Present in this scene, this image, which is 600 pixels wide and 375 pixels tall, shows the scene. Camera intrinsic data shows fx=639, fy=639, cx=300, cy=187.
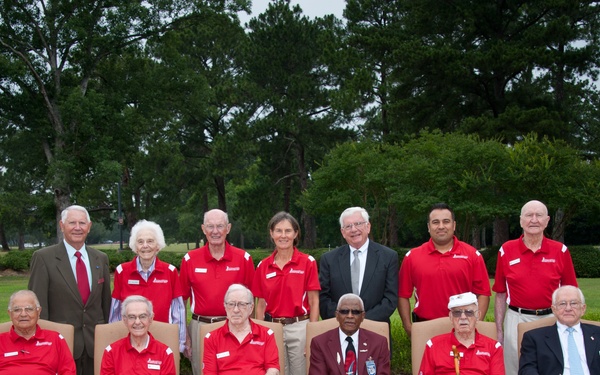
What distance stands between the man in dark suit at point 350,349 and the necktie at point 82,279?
80.1 inches

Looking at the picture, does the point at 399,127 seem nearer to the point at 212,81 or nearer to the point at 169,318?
the point at 212,81

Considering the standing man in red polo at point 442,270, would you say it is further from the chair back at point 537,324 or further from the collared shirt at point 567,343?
the collared shirt at point 567,343

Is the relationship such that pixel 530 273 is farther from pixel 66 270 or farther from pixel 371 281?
pixel 66 270

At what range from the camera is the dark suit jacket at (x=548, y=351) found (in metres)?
4.62

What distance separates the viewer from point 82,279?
17.7 ft

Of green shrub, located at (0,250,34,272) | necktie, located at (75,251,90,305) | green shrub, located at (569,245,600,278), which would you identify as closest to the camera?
necktie, located at (75,251,90,305)

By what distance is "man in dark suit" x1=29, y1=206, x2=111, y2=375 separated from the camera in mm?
5273

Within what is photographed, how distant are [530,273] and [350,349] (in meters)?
1.68

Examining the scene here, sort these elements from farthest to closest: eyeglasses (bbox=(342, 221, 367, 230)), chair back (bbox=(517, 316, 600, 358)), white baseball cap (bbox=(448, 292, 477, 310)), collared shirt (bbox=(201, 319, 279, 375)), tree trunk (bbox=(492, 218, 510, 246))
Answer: tree trunk (bbox=(492, 218, 510, 246)) → eyeglasses (bbox=(342, 221, 367, 230)) → chair back (bbox=(517, 316, 600, 358)) → collared shirt (bbox=(201, 319, 279, 375)) → white baseball cap (bbox=(448, 292, 477, 310))

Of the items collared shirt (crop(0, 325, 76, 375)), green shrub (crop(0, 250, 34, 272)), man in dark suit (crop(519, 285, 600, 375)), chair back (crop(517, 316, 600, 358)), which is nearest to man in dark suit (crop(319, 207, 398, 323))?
chair back (crop(517, 316, 600, 358))

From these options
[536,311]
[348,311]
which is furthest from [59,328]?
[536,311]

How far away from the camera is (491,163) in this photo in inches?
816

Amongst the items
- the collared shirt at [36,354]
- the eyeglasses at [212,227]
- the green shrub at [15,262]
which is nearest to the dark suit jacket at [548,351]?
the eyeglasses at [212,227]

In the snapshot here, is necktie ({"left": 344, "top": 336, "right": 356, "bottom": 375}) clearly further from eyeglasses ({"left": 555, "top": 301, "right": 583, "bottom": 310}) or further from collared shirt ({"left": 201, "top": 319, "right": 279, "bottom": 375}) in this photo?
eyeglasses ({"left": 555, "top": 301, "right": 583, "bottom": 310})
